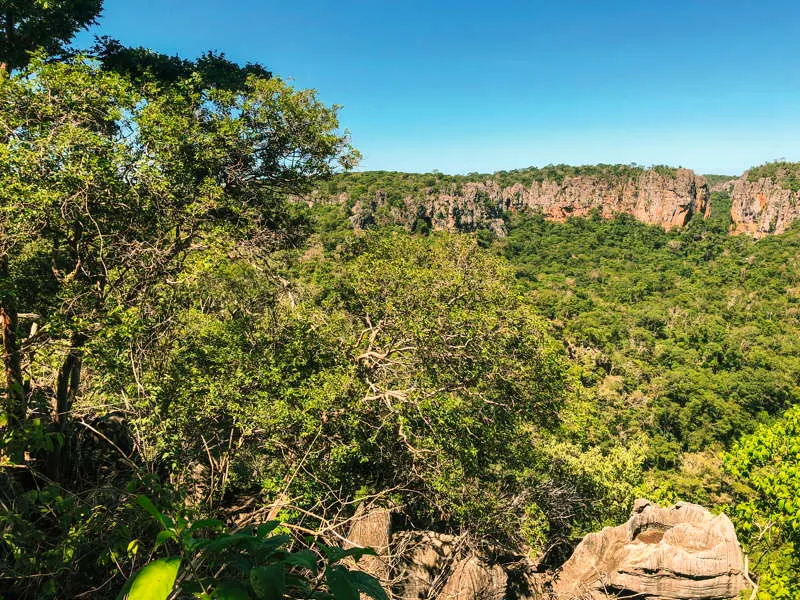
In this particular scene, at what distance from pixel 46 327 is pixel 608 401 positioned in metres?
37.1

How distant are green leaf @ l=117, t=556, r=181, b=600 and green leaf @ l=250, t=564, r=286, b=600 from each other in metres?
0.19

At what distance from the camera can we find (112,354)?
16.9ft

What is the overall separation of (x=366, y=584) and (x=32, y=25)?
35.2 feet

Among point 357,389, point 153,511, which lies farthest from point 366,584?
point 357,389

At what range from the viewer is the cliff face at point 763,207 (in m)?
87.2

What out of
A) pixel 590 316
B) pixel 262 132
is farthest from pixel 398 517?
pixel 590 316

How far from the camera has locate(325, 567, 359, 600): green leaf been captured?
1057mm

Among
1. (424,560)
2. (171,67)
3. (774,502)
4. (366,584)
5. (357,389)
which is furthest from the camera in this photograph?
(171,67)

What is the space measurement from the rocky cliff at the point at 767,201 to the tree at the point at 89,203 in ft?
367

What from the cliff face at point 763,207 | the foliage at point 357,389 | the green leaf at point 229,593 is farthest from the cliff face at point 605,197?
the green leaf at point 229,593

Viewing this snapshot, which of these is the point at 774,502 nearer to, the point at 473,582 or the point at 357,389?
the point at 473,582

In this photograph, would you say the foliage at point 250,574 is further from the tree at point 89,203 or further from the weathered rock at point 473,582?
the weathered rock at point 473,582

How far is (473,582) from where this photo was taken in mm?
7477

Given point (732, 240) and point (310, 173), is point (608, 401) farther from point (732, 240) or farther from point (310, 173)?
point (732, 240)
